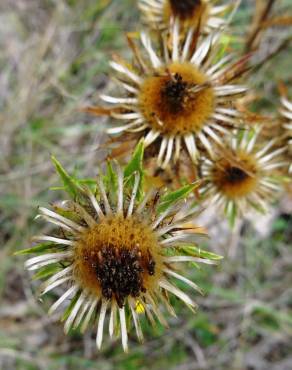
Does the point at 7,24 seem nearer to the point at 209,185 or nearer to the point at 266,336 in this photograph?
the point at 209,185

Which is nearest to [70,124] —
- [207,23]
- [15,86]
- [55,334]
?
[15,86]

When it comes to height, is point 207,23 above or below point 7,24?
below

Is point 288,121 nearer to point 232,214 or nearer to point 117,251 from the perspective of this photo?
point 232,214

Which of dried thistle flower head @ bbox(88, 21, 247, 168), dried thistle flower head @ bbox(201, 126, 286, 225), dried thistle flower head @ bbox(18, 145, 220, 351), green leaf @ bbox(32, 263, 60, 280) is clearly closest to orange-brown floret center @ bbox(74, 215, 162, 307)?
dried thistle flower head @ bbox(18, 145, 220, 351)

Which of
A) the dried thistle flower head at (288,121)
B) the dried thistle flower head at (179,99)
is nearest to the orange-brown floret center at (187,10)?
the dried thistle flower head at (179,99)

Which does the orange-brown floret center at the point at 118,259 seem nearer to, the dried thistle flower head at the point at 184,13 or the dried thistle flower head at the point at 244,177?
the dried thistle flower head at the point at 244,177
